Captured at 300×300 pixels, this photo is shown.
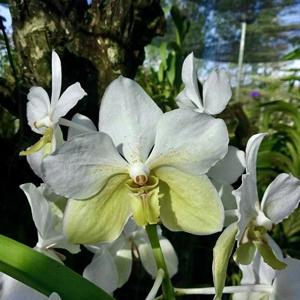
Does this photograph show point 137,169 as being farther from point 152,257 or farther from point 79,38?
point 79,38

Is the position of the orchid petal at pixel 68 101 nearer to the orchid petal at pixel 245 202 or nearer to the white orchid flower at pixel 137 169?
the white orchid flower at pixel 137 169

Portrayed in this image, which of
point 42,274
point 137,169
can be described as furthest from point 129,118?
point 42,274

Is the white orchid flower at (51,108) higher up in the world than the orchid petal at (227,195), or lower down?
higher up

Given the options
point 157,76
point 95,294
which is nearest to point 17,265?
point 95,294

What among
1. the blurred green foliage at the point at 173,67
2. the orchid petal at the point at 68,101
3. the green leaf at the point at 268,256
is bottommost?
the blurred green foliage at the point at 173,67

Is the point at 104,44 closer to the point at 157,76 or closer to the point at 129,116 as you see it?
the point at 129,116

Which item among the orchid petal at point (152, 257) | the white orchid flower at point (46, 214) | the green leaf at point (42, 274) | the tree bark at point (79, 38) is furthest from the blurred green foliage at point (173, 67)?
the green leaf at point (42, 274)

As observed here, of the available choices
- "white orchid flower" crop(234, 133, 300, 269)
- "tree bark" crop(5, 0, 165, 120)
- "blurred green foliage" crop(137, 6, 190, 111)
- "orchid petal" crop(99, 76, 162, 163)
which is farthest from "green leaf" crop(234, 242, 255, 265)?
"blurred green foliage" crop(137, 6, 190, 111)
